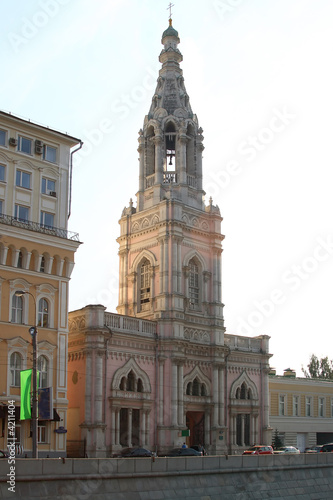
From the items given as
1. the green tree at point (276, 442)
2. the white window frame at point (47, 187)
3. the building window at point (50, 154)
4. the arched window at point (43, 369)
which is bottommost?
the green tree at point (276, 442)

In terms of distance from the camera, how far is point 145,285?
64438 millimetres

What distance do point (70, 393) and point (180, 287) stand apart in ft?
43.7

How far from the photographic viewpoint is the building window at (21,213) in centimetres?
4740

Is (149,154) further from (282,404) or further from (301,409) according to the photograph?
(301,409)

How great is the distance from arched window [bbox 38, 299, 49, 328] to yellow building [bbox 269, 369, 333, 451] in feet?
109

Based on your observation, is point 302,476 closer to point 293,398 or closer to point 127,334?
point 127,334

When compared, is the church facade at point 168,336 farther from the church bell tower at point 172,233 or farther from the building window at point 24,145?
the building window at point 24,145

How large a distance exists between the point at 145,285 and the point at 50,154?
18.2 metres

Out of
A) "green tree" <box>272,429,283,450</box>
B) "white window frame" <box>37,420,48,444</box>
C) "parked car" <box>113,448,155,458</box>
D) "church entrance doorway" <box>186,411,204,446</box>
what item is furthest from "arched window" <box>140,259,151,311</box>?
"green tree" <box>272,429,283,450</box>

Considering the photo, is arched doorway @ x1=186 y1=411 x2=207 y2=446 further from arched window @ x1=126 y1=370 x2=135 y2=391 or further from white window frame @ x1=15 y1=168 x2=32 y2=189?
white window frame @ x1=15 y1=168 x2=32 y2=189

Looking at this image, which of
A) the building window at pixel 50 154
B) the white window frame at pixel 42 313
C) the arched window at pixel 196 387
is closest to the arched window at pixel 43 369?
the white window frame at pixel 42 313

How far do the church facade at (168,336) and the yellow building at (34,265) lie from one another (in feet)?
22.8

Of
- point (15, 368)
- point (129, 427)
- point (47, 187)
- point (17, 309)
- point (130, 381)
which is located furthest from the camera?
point (130, 381)

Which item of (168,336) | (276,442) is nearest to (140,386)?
(168,336)
